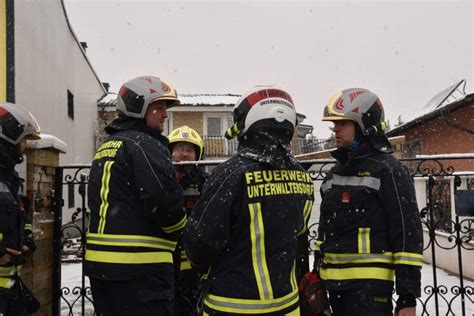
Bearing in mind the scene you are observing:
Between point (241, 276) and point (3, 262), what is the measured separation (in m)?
1.99

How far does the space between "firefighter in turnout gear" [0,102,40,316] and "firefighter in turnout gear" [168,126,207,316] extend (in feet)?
4.20

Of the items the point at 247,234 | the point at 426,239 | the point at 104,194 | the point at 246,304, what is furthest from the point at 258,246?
the point at 426,239

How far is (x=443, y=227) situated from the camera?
975 centimetres

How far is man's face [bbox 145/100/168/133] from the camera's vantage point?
132 inches

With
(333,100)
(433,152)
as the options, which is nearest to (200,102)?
(433,152)

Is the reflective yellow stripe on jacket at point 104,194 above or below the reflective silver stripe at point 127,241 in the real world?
above

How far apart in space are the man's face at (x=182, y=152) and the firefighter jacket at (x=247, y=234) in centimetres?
241

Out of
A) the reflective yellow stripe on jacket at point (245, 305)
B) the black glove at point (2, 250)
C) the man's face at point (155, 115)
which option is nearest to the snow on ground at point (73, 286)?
the black glove at point (2, 250)

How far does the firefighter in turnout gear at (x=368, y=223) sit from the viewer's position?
2.85 meters

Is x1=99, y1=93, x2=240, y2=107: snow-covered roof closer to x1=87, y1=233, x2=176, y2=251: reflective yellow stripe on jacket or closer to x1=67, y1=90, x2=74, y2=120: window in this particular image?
x1=67, y1=90, x2=74, y2=120: window

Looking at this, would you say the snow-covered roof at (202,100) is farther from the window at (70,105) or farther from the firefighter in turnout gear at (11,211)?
the firefighter in turnout gear at (11,211)

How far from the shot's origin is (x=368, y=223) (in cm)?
298

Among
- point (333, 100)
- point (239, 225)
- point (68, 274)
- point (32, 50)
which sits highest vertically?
point (32, 50)

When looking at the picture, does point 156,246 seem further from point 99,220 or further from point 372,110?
point 372,110
